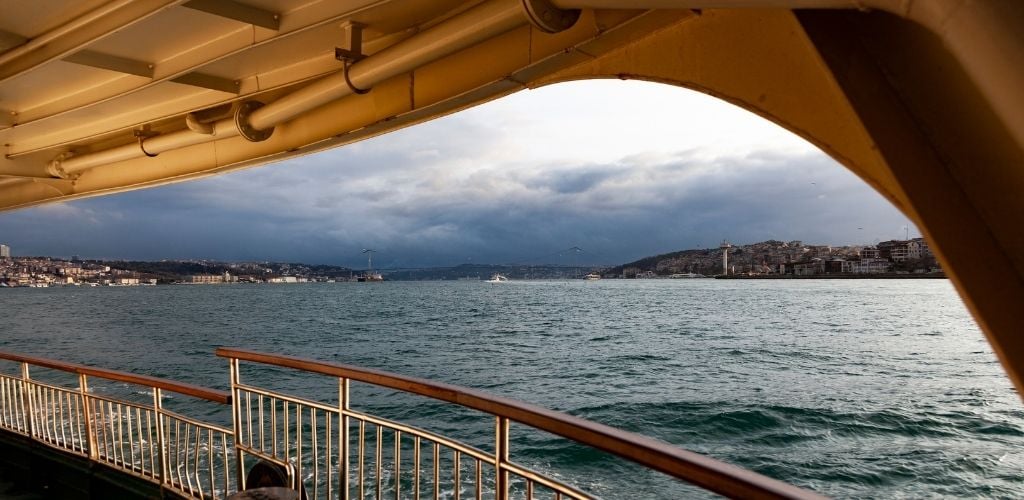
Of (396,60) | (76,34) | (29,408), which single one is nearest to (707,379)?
(29,408)

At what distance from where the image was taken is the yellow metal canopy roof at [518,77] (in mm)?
1396

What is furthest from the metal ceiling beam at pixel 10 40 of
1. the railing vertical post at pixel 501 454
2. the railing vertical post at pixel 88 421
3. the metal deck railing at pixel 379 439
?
the railing vertical post at pixel 501 454

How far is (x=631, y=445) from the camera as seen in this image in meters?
1.46

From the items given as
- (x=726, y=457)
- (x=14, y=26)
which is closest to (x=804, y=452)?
(x=726, y=457)

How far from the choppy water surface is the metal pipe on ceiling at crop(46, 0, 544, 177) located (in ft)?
23.5

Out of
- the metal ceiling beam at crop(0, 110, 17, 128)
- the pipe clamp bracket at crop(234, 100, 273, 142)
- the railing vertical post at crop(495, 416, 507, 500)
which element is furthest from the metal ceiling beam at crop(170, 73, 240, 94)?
the railing vertical post at crop(495, 416, 507, 500)

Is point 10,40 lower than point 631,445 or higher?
higher

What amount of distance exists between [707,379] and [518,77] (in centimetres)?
1742

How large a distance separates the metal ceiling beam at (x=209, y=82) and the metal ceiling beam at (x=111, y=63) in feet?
0.65

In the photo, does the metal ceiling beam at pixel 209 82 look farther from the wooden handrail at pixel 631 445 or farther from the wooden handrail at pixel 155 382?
the wooden handrail at pixel 631 445

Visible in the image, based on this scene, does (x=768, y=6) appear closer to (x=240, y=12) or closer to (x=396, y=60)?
(x=396, y=60)

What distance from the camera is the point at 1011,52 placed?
1.01 metres

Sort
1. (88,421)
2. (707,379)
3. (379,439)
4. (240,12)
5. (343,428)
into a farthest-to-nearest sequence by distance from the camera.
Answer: (707,379) → (88,421) → (240,12) → (379,439) → (343,428)

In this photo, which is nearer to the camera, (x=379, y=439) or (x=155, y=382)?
(x=379, y=439)
